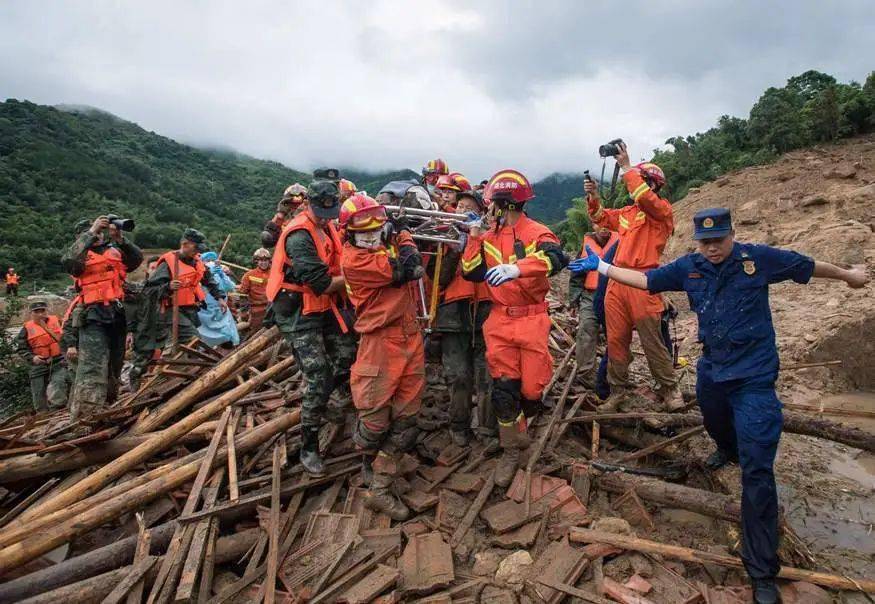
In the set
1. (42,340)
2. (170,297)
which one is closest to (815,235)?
(170,297)

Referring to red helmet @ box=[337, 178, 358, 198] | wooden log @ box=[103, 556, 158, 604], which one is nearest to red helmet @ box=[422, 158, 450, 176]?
red helmet @ box=[337, 178, 358, 198]

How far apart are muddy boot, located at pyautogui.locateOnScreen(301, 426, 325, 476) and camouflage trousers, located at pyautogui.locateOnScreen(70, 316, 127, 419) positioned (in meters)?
3.83

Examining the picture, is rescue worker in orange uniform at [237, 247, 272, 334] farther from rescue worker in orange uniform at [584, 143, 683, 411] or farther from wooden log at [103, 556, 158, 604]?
rescue worker in orange uniform at [584, 143, 683, 411]

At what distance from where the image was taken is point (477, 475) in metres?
4.17

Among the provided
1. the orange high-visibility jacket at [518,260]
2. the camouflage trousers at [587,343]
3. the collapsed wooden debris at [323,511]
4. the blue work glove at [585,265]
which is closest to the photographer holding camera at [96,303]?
the collapsed wooden debris at [323,511]

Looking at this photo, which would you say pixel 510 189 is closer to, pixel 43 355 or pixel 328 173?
pixel 328 173

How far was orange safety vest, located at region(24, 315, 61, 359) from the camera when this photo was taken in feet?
33.5

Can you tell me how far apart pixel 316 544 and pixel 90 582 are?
144cm

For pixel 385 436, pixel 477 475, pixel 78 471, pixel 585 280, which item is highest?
pixel 585 280

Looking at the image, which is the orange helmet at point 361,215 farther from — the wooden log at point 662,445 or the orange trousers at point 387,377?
the wooden log at point 662,445

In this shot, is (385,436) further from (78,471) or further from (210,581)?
(78,471)

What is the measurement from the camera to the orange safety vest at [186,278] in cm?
748

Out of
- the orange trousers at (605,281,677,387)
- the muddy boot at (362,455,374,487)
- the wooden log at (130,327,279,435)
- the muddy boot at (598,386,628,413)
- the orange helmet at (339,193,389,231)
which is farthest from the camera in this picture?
the muddy boot at (598,386,628,413)

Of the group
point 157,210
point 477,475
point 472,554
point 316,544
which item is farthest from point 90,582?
point 157,210
